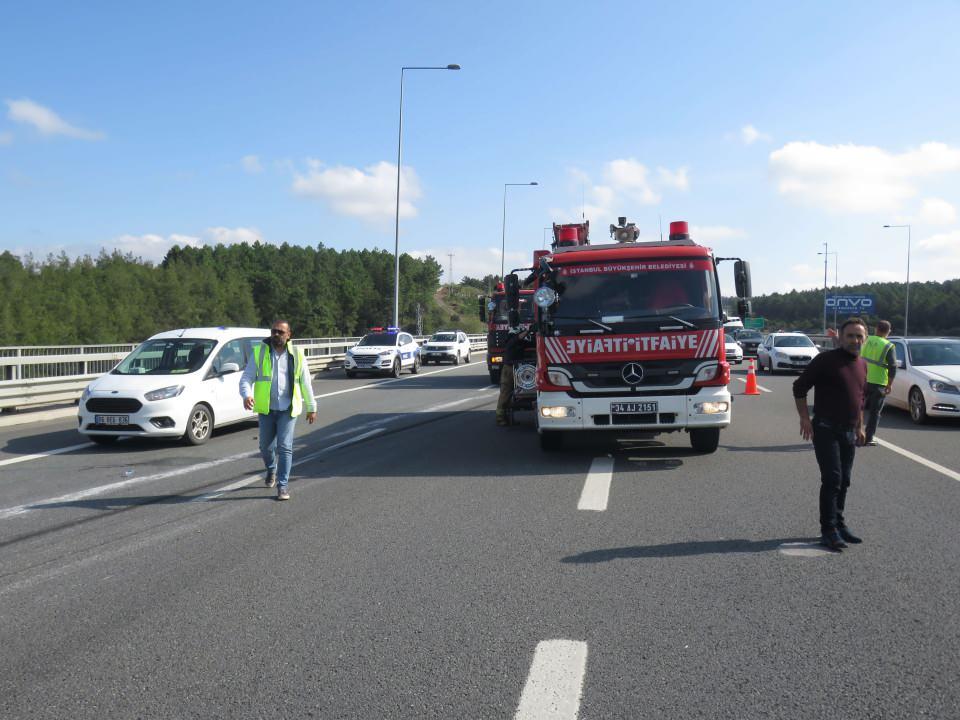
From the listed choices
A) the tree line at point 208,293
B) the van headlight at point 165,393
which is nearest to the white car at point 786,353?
the van headlight at point 165,393

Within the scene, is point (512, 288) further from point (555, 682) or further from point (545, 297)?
point (555, 682)

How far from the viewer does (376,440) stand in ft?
41.4

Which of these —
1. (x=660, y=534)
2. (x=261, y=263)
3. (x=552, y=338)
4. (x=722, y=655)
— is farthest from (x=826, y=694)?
(x=261, y=263)

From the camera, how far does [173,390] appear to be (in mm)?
12023

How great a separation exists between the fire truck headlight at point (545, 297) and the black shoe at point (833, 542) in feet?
15.5

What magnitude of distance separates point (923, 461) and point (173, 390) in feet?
32.1

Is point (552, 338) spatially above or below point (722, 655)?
above

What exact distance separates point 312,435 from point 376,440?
133 cm

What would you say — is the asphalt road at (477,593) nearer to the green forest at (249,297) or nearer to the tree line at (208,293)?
the green forest at (249,297)

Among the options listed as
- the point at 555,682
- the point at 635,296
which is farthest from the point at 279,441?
the point at 555,682

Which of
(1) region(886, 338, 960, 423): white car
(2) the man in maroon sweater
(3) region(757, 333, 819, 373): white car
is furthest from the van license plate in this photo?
(3) region(757, 333, 819, 373): white car

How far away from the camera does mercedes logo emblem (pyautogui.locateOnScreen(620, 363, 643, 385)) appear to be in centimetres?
988

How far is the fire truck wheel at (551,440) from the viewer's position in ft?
35.6

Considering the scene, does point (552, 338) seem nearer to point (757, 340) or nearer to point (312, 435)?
point (312, 435)
